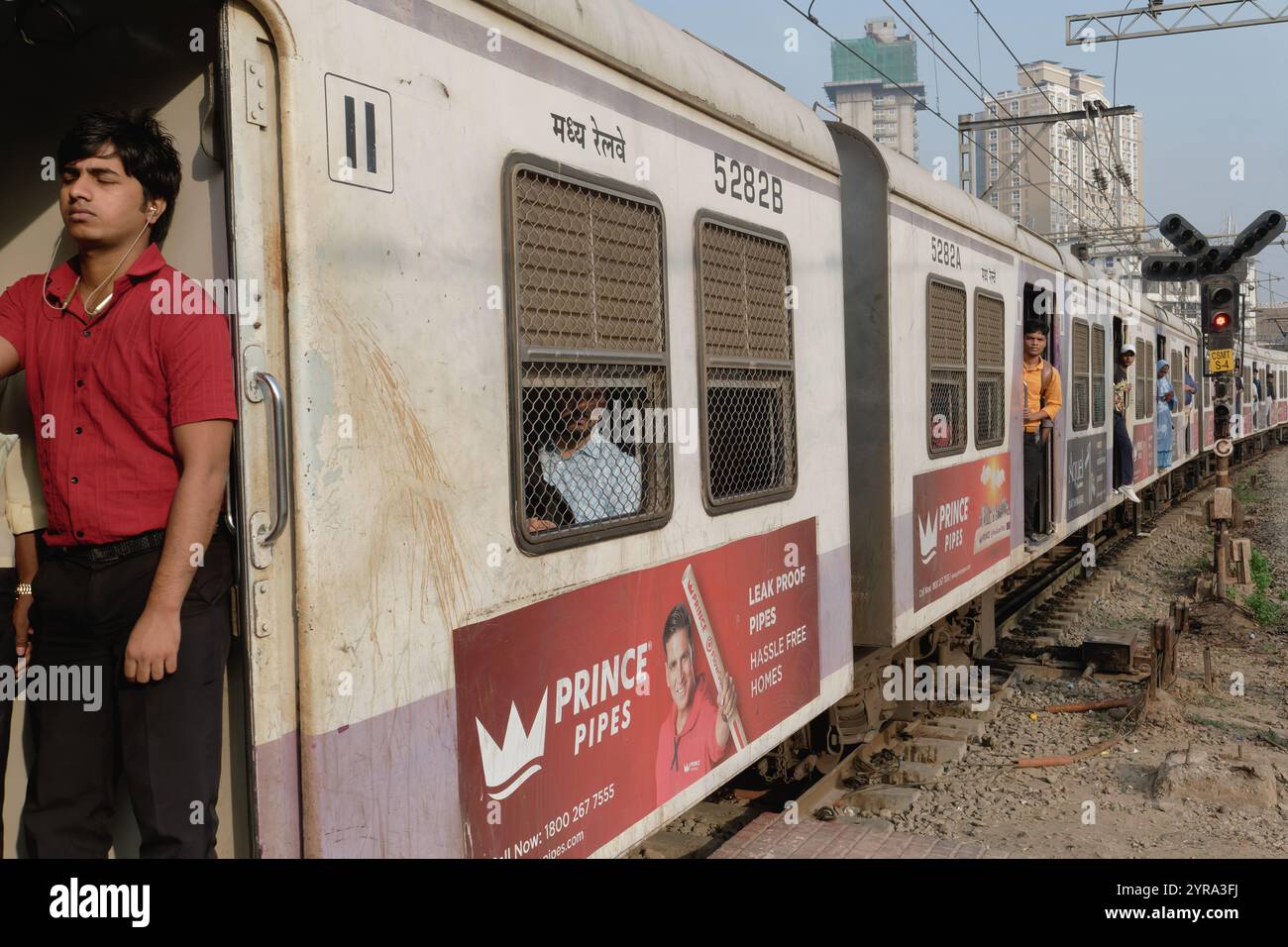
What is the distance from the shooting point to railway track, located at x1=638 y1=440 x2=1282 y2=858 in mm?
5371

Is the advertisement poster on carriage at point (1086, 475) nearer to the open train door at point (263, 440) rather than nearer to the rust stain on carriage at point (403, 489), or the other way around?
the rust stain on carriage at point (403, 489)

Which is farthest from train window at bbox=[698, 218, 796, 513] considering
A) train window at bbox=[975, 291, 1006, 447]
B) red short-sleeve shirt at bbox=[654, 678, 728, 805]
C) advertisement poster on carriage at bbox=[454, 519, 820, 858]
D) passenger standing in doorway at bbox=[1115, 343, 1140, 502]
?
passenger standing in doorway at bbox=[1115, 343, 1140, 502]

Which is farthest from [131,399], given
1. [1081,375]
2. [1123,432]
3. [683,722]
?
[1123,432]

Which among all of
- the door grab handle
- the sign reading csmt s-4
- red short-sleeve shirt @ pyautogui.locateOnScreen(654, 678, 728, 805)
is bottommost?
red short-sleeve shirt @ pyautogui.locateOnScreen(654, 678, 728, 805)

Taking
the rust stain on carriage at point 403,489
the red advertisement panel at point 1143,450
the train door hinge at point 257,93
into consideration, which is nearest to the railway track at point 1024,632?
the red advertisement panel at point 1143,450

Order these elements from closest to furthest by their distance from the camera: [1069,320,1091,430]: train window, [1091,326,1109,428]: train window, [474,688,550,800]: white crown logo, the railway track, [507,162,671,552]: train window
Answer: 1. [474,688,550,800]: white crown logo
2. [507,162,671,552]: train window
3. the railway track
4. [1069,320,1091,430]: train window
5. [1091,326,1109,428]: train window

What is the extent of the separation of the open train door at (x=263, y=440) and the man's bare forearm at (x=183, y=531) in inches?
2.5

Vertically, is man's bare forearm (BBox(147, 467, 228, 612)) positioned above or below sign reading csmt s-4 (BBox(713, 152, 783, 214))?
below

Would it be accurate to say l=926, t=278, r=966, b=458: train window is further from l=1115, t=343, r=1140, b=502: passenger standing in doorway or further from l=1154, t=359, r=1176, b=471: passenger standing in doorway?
l=1154, t=359, r=1176, b=471: passenger standing in doorway

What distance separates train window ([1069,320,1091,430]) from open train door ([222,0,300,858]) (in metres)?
8.89

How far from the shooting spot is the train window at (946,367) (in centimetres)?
640

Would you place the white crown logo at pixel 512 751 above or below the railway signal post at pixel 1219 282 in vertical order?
below

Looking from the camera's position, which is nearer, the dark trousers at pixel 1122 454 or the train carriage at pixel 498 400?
the train carriage at pixel 498 400

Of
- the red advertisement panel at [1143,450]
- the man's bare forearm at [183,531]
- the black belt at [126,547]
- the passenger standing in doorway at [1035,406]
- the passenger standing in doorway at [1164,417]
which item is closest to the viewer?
the man's bare forearm at [183,531]
